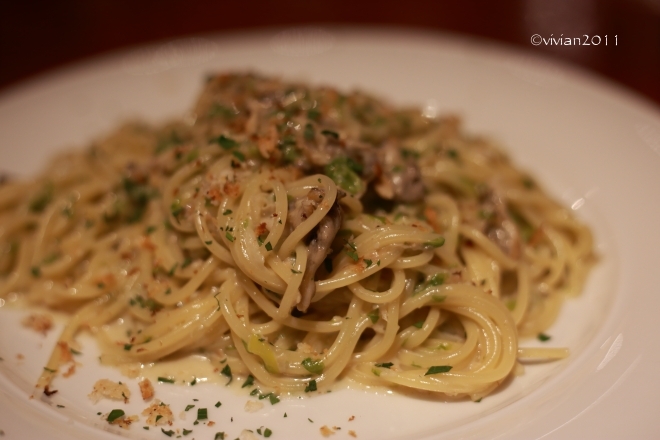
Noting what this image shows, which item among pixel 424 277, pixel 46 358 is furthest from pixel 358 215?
pixel 46 358

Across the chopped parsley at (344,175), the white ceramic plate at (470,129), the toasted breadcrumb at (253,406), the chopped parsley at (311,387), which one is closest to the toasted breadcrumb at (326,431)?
the white ceramic plate at (470,129)

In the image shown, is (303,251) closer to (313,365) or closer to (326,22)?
(313,365)

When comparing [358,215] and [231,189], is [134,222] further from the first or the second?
[358,215]

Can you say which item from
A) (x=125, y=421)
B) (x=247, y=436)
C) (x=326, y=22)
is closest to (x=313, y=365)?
(x=247, y=436)

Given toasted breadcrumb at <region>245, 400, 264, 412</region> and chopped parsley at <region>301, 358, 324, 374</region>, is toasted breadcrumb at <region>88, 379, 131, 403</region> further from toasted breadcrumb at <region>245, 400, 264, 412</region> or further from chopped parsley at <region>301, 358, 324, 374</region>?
chopped parsley at <region>301, 358, 324, 374</region>

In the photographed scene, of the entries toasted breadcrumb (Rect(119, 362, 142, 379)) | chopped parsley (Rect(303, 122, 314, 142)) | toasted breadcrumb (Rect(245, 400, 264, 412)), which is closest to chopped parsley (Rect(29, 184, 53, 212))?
toasted breadcrumb (Rect(119, 362, 142, 379))

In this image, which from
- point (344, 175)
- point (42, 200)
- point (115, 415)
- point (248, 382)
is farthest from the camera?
point (42, 200)
